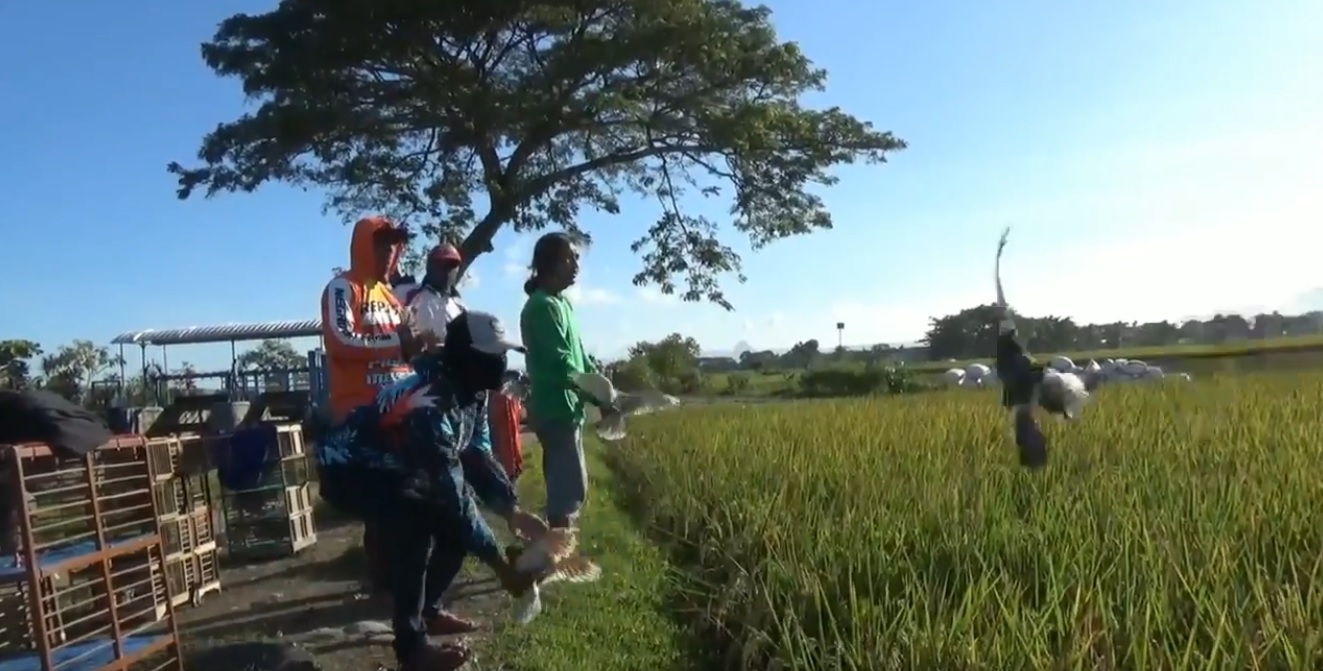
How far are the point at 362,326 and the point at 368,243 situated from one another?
29cm

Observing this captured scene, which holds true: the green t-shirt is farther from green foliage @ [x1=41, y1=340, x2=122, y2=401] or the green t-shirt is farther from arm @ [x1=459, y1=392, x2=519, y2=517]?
green foliage @ [x1=41, y1=340, x2=122, y2=401]

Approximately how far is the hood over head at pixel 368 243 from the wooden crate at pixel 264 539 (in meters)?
2.25

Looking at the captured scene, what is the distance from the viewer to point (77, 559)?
2.72 metres

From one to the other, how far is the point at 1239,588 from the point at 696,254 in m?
10.7

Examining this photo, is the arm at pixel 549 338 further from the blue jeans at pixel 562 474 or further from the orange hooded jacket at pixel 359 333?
the orange hooded jacket at pixel 359 333

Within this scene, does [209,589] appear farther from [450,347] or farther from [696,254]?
[696,254]

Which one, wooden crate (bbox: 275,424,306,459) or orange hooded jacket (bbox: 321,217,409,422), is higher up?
orange hooded jacket (bbox: 321,217,409,422)

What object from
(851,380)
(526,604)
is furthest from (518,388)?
(851,380)

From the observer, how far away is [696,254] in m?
13.2

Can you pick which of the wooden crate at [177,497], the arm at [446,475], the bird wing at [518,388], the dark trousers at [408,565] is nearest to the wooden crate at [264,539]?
the wooden crate at [177,497]

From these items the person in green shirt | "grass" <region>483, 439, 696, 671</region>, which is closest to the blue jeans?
the person in green shirt

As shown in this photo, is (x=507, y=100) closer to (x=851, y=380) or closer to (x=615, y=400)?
(x=615, y=400)

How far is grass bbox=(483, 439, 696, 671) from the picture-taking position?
11.9 ft

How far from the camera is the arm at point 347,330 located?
3947 millimetres
